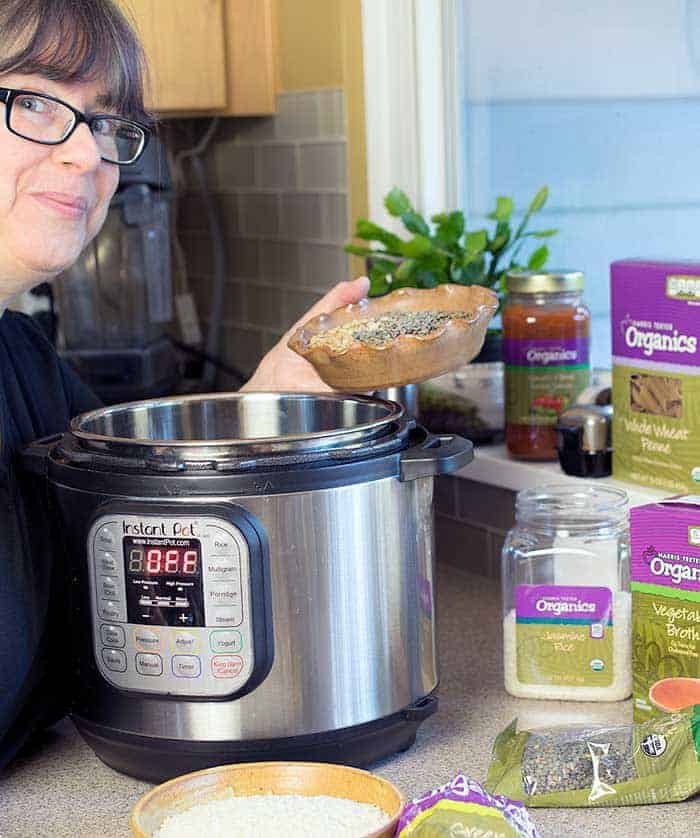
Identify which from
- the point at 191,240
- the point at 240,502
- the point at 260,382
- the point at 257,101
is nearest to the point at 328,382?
the point at 260,382

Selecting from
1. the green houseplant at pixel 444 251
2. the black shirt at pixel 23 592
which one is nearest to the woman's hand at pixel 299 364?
the black shirt at pixel 23 592

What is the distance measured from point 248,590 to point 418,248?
773 mm

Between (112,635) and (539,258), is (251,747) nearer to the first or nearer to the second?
(112,635)

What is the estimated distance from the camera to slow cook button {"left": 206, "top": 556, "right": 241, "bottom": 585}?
3.27 feet

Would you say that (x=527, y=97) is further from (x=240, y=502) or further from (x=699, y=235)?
(x=240, y=502)

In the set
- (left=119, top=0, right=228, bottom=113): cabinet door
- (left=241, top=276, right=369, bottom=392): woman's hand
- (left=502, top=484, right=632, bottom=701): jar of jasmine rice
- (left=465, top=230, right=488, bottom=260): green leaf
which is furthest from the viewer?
(left=119, top=0, right=228, bottom=113): cabinet door

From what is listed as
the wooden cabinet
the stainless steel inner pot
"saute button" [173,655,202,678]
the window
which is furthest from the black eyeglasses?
the wooden cabinet

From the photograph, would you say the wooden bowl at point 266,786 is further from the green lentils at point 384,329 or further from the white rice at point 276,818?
the green lentils at point 384,329

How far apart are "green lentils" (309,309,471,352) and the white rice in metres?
0.41

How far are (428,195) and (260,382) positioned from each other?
68 centimetres

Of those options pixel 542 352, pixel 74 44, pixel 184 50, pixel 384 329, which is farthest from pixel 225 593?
pixel 184 50

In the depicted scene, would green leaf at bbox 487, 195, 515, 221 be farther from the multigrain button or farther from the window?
the multigrain button

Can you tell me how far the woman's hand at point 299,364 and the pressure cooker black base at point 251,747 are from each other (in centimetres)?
38

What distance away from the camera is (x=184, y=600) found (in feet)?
3.33
